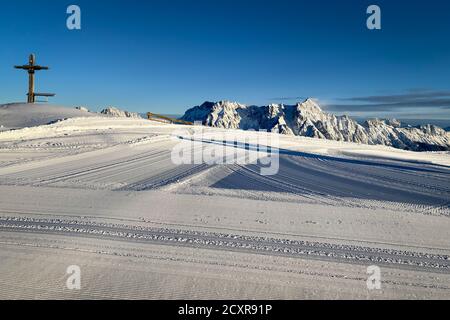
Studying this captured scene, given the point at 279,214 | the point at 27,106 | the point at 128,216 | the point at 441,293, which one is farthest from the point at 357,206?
the point at 27,106

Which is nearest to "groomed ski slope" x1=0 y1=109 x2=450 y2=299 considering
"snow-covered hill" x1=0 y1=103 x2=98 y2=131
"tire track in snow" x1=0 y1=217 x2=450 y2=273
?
"tire track in snow" x1=0 y1=217 x2=450 y2=273

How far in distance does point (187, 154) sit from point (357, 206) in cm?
911

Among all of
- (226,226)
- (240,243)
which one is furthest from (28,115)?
(240,243)

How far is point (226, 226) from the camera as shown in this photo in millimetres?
6223

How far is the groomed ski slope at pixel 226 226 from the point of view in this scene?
13.9 feet

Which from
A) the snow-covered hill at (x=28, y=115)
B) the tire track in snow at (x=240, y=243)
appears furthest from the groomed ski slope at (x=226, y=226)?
the snow-covered hill at (x=28, y=115)

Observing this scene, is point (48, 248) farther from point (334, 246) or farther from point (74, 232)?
point (334, 246)

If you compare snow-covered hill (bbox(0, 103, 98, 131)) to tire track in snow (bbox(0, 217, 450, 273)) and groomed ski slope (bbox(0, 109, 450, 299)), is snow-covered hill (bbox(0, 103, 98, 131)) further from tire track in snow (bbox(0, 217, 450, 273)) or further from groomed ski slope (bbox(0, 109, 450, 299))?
tire track in snow (bbox(0, 217, 450, 273))

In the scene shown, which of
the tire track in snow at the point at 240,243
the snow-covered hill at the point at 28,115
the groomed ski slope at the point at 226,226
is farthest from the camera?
the snow-covered hill at the point at 28,115

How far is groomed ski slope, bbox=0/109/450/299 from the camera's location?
167 inches

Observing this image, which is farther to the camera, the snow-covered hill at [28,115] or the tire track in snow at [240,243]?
the snow-covered hill at [28,115]

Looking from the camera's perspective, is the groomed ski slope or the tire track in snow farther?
the tire track in snow

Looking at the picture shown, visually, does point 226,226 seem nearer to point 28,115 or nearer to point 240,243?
point 240,243

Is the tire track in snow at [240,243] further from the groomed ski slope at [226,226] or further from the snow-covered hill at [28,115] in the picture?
the snow-covered hill at [28,115]
